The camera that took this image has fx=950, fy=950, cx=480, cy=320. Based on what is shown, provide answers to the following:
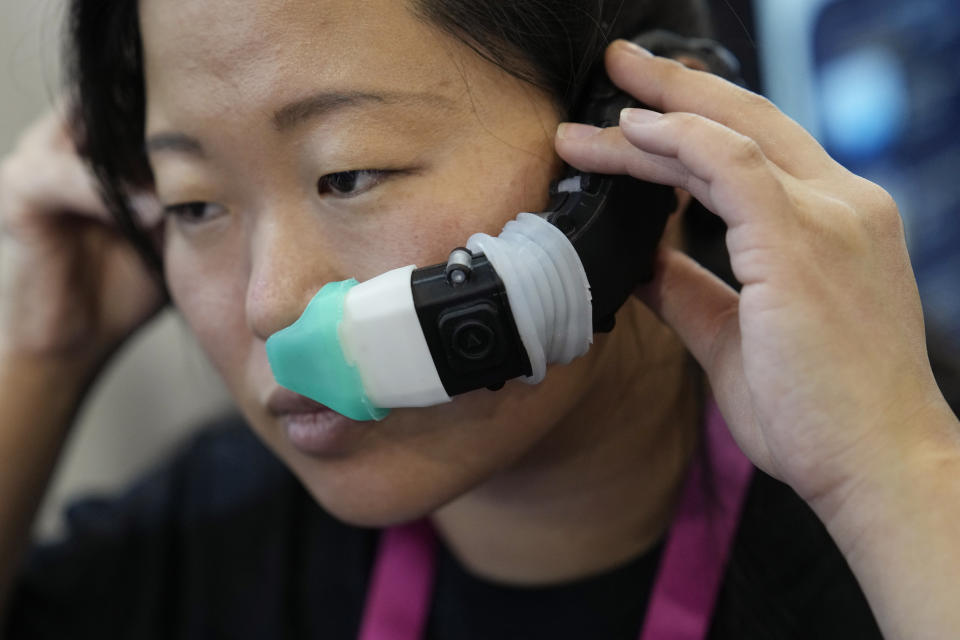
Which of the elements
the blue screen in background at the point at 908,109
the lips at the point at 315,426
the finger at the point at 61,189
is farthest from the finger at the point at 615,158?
the blue screen in background at the point at 908,109

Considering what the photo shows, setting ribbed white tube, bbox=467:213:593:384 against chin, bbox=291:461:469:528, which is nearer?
ribbed white tube, bbox=467:213:593:384

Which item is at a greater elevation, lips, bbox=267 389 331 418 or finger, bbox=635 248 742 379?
finger, bbox=635 248 742 379

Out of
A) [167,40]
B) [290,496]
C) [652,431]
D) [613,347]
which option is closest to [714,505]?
[652,431]

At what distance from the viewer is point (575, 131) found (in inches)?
27.4

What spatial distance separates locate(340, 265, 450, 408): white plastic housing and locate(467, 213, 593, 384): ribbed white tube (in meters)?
0.06

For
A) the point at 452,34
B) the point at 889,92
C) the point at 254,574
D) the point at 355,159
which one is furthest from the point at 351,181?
the point at 889,92

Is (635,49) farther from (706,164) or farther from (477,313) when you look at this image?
(477,313)

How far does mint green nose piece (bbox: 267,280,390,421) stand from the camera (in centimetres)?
64

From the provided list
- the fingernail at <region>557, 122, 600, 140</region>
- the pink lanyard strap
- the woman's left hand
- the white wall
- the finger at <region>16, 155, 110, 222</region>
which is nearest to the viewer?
the woman's left hand

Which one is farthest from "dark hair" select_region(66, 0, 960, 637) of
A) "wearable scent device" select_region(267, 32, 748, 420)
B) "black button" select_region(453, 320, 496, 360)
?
"black button" select_region(453, 320, 496, 360)

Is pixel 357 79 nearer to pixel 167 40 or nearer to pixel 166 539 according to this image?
pixel 167 40

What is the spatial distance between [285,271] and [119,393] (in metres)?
1.06

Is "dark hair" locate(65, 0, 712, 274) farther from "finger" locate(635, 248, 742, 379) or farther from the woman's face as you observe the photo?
"finger" locate(635, 248, 742, 379)

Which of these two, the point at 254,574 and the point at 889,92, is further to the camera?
the point at 889,92
